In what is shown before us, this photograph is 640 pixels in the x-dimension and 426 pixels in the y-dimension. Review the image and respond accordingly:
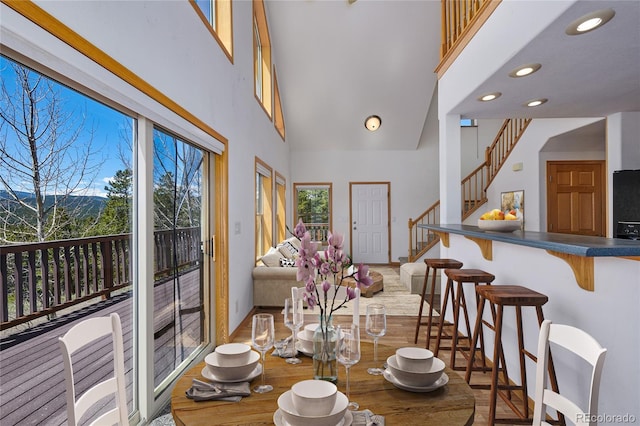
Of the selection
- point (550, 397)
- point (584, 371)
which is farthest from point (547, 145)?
point (550, 397)

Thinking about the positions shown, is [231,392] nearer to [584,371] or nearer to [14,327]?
[14,327]

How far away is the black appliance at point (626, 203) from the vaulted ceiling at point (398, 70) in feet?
2.42

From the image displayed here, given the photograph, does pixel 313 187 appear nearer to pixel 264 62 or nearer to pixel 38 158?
pixel 264 62

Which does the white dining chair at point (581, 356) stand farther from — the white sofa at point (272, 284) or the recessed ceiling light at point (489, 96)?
the white sofa at point (272, 284)

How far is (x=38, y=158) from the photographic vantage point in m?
1.52

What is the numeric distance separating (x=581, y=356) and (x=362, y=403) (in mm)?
716

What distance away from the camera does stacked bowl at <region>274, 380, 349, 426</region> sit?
98cm

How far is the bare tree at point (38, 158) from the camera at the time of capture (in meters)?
1.39

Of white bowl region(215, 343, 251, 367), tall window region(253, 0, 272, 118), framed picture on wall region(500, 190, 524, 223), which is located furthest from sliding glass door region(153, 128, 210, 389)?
framed picture on wall region(500, 190, 524, 223)

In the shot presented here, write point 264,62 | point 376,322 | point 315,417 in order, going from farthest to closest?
point 264,62 < point 376,322 < point 315,417

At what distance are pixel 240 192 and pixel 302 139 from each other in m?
4.71

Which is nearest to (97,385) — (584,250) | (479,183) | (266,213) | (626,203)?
(584,250)

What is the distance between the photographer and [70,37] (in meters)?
1.51

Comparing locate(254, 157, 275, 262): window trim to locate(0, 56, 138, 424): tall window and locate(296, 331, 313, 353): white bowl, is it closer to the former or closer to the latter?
locate(0, 56, 138, 424): tall window
